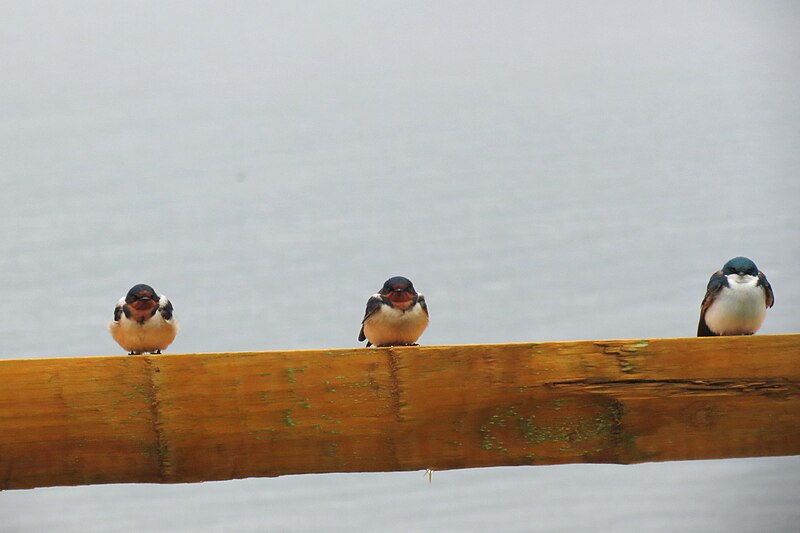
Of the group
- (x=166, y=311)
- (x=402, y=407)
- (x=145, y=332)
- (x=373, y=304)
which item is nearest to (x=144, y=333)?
(x=145, y=332)

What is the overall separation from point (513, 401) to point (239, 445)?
0.48 m

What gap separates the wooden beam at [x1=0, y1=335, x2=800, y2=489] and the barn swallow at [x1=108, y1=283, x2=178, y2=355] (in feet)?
6.25

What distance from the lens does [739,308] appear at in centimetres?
327

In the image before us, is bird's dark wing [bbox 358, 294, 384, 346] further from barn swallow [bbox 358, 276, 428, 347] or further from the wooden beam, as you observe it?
the wooden beam

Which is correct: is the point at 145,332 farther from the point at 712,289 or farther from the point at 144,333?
the point at 712,289

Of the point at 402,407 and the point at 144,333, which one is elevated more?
the point at 144,333

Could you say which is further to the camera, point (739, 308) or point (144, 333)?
point (144, 333)

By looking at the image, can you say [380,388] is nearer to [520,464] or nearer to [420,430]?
[420,430]

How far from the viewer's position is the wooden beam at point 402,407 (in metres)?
1.72

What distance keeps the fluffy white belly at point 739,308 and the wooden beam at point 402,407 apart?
1575 mm

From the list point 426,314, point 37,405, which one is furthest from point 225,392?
point 426,314

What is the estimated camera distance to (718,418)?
68.5 inches

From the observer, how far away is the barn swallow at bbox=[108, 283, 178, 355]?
362 cm

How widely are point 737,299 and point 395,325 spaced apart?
44.4 inches
